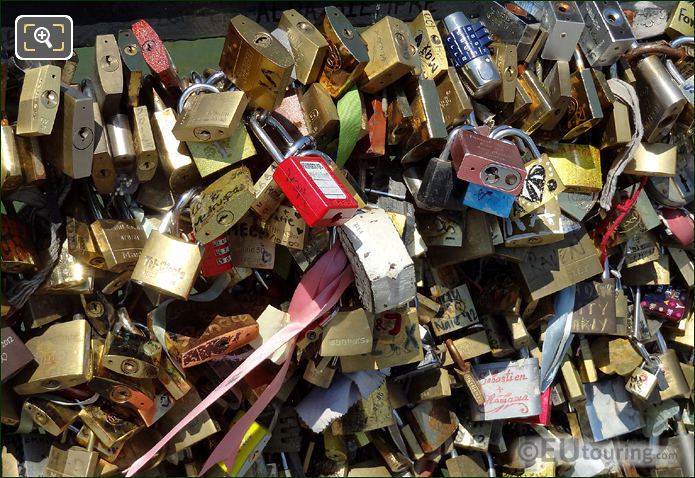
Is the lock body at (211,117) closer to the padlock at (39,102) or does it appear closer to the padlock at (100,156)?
the padlock at (100,156)

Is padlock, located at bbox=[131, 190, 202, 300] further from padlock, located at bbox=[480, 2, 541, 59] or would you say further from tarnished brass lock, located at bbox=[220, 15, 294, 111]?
padlock, located at bbox=[480, 2, 541, 59]

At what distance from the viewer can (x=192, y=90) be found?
1.96 m

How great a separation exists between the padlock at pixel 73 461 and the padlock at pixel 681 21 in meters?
2.22

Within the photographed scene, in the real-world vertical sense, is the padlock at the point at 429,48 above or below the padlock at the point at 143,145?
above

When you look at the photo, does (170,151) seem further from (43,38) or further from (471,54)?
(471,54)

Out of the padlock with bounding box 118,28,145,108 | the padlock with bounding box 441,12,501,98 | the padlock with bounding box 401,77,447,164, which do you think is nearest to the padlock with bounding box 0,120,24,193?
the padlock with bounding box 118,28,145,108

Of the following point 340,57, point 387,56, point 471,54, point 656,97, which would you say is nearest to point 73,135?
point 340,57

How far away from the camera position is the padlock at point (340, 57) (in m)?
2.04

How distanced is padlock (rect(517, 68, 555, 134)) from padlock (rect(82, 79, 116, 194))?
3.92ft

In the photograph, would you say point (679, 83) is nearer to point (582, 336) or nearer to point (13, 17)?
point (582, 336)

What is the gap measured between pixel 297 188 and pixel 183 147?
0.35 m

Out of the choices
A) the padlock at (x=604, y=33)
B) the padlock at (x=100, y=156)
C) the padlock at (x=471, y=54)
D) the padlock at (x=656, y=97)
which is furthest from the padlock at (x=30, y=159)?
the padlock at (x=656, y=97)

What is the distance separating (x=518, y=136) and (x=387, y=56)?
1.48 ft

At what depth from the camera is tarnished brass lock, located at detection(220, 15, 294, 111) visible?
75.5 inches
